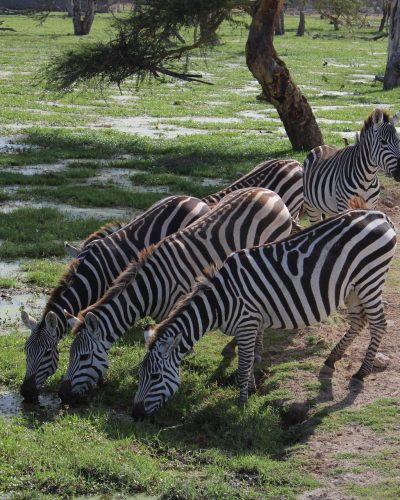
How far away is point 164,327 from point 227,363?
1447 millimetres

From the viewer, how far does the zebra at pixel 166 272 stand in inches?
306

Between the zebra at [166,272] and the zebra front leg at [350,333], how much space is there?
118cm

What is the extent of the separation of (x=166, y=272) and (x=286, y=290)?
46.2 inches

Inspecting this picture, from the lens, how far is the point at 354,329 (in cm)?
843

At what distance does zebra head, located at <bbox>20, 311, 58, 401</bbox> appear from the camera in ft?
25.6

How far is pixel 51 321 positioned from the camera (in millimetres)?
7957

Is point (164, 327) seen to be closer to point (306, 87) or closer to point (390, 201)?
point (390, 201)

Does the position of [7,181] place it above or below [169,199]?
below

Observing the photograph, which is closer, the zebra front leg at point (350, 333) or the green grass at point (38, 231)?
the zebra front leg at point (350, 333)

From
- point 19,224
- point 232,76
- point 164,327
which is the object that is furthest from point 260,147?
point 232,76

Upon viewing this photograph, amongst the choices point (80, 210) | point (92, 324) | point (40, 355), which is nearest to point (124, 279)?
point (92, 324)

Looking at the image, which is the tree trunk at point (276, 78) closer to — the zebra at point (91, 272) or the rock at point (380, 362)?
the zebra at point (91, 272)

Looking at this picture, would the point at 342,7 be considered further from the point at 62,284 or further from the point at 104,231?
the point at 62,284

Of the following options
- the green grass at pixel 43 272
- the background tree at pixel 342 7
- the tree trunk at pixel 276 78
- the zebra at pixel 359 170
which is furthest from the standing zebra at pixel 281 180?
the background tree at pixel 342 7
